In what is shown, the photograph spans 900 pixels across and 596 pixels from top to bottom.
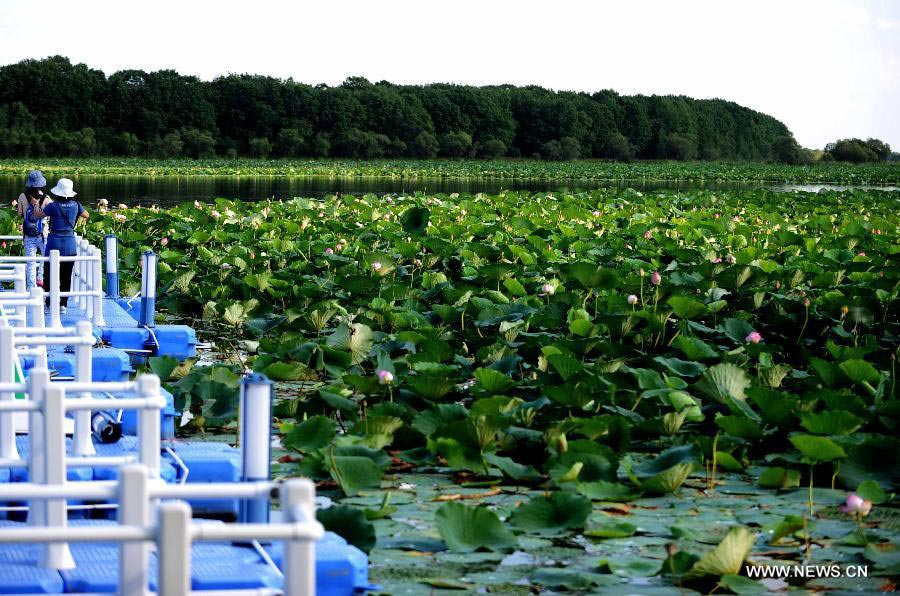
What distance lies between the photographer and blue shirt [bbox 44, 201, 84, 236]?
7.20 m

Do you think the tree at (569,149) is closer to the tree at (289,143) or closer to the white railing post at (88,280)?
the tree at (289,143)

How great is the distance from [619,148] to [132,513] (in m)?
95.2

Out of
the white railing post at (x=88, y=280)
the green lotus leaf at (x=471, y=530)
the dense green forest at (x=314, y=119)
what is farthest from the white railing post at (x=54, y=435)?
the dense green forest at (x=314, y=119)

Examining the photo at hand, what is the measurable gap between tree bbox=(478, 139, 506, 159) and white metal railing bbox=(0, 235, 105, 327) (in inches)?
3261

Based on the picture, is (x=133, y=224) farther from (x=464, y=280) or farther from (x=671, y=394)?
(x=671, y=394)

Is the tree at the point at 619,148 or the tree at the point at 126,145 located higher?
the tree at the point at 619,148

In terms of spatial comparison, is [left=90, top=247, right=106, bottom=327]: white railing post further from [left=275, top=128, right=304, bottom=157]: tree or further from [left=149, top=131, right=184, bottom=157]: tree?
[left=275, top=128, right=304, bottom=157]: tree

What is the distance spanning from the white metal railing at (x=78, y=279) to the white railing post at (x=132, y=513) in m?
3.12

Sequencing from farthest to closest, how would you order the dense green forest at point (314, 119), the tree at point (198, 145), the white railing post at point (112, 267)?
the dense green forest at point (314, 119) → the tree at point (198, 145) → the white railing post at point (112, 267)

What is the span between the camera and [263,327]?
21.0ft

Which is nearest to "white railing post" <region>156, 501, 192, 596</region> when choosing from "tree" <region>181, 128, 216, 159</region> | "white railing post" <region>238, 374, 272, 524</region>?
"white railing post" <region>238, 374, 272, 524</region>

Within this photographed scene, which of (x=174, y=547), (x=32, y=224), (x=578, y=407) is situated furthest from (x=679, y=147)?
(x=174, y=547)

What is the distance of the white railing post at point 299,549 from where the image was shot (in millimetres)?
1828

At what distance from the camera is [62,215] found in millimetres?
7227
